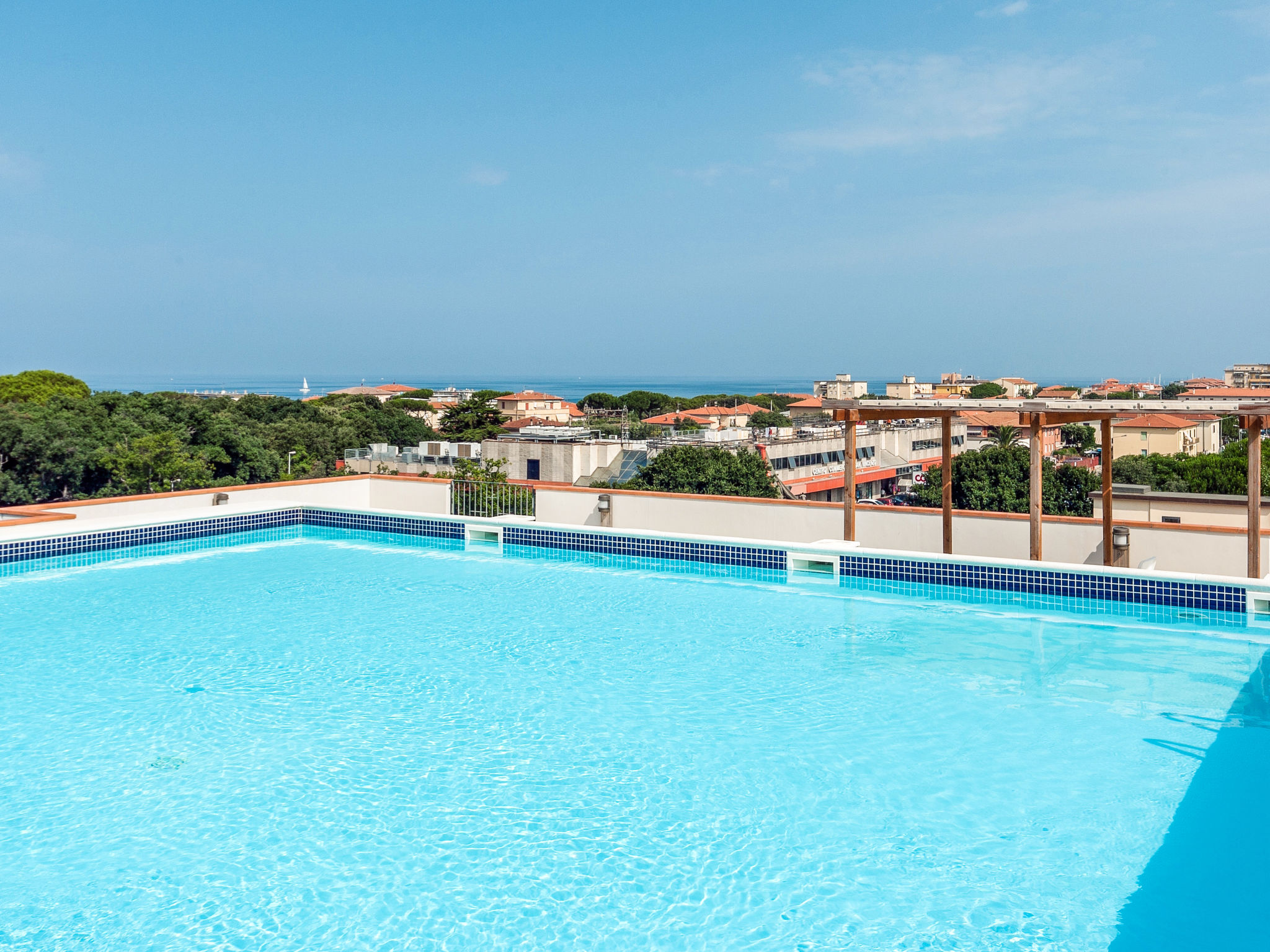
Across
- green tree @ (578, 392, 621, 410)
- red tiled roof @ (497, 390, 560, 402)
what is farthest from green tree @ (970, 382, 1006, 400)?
red tiled roof @ (497, 390, 560, 402)

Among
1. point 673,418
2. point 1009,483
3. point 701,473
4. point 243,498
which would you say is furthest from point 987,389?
point 243,498

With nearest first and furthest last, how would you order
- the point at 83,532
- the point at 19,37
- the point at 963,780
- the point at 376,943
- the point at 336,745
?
the point at 376,943
the point at 963,780
the point at 336,745
the point at 83,532
the point at 19,37

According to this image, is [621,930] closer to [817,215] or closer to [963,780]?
[963,780]

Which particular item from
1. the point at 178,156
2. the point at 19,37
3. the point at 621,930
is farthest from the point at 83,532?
the point at 178,156

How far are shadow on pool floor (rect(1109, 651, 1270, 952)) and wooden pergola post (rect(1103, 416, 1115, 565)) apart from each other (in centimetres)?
307

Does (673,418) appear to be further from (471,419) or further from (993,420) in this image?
(993,420)

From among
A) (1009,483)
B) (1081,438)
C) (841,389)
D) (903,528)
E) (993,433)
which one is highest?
(841,389)

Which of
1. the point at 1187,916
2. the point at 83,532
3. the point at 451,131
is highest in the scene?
the point at 451,131

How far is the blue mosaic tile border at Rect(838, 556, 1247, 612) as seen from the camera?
18.2 ft

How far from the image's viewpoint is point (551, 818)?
120 inches

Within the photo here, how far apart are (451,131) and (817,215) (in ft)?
89.5

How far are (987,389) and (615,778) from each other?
127567 millimetres

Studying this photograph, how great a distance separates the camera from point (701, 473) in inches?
1169

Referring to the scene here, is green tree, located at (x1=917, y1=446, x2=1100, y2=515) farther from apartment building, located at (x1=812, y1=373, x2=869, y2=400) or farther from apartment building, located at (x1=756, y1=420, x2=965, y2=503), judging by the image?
apartment building, located at (x1=812, y1=373, x2=869, y2=400)
